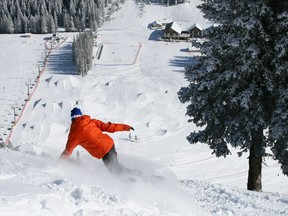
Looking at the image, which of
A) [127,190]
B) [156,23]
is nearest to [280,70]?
[127,190]

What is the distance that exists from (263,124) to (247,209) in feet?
12.2

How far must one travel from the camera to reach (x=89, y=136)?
30.0 ft

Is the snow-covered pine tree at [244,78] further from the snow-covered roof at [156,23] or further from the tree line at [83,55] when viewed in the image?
the snow-covered roof at [156,23]

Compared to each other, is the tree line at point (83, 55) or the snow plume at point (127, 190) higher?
the snow plume at point (127, 190)

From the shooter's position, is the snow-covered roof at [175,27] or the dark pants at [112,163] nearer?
the dark pants at [112,163]

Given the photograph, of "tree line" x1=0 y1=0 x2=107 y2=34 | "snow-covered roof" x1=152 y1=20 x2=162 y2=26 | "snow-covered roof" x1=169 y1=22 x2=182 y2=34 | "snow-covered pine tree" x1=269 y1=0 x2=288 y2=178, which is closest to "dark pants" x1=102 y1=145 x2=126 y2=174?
"snow-covered pine tree" x1=269 y1=0 x2=288 y2=178

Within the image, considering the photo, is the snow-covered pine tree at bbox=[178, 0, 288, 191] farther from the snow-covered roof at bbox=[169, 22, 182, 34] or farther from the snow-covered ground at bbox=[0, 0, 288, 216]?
the snow-covered roof at bbox=[169, 22, 182, 34]

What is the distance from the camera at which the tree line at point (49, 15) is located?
Answer: 116062 millimetres

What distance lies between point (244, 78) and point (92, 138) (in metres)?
5.49

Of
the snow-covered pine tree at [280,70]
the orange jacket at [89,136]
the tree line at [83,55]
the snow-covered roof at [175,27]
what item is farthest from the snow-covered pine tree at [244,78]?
the snow-covered roof at [175,27]

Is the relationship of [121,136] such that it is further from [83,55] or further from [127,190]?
[127,190]

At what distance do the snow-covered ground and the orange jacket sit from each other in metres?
0.49

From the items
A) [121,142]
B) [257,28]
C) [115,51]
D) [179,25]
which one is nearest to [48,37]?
[115,51]

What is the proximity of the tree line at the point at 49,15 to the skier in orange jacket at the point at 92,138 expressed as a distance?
352 feet
